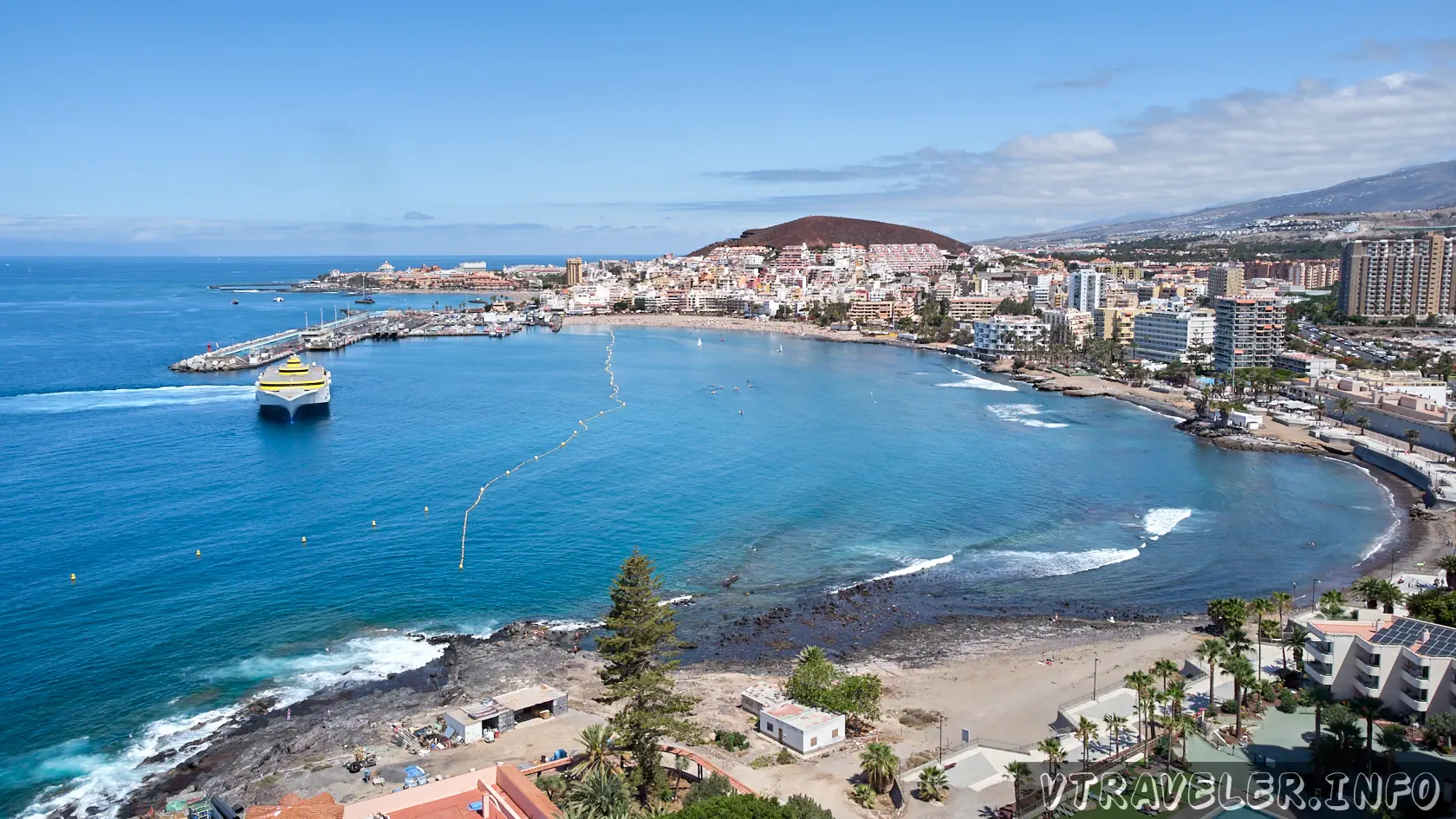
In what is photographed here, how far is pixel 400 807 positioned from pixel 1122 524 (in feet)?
77.5

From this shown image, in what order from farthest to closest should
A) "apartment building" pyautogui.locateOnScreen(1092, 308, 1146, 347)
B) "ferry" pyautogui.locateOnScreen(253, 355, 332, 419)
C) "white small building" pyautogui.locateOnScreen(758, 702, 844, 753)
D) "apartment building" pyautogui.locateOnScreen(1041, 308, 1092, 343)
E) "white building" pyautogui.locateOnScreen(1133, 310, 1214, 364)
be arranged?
1. "apartment building" pyautogui.locateOnScreen(1041, 308, 1092, 343)
2. "apartment building" pyautogui.locateOnScreen(1092, 308, 1146, 347)
3. "white building" pyautogui.locateOnScreen(1133, 310, 1214, 364)
4. "ferry" pyautogui.locateOnScreen(253, 355, 332, 419)
5. "white small building" pyautogui.locateOnScreen(758, 702, 844, 753)

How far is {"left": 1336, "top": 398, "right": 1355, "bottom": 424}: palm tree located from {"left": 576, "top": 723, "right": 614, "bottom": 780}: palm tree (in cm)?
4251

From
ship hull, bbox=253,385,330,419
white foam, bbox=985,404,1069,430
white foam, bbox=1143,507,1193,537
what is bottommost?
white foam, bbox=1143,507,1193,537

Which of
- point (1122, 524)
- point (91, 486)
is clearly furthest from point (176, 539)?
point (1122, 524)

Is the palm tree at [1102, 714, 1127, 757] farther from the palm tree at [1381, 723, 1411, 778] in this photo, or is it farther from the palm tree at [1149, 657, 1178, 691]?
the palm tree at [1381, 723, 1411, 778]

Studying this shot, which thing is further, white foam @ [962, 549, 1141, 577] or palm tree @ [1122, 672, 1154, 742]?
white foam @ [962, 549, 1141, 577]

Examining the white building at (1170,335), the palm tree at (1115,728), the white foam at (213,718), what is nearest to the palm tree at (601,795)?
the white foam at (213,718)

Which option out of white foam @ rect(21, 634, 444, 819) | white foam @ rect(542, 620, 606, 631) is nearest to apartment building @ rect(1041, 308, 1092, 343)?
white foam @ rect(542, 620, 606, 631)

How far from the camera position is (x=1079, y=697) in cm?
1823

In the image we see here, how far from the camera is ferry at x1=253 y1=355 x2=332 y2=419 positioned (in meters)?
44.8

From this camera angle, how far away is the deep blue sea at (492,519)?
64.7ft

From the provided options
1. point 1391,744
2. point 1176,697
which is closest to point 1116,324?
point 1176,697

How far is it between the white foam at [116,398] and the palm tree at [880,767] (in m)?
43.5

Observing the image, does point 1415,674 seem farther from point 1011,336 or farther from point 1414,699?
point 1011,336
